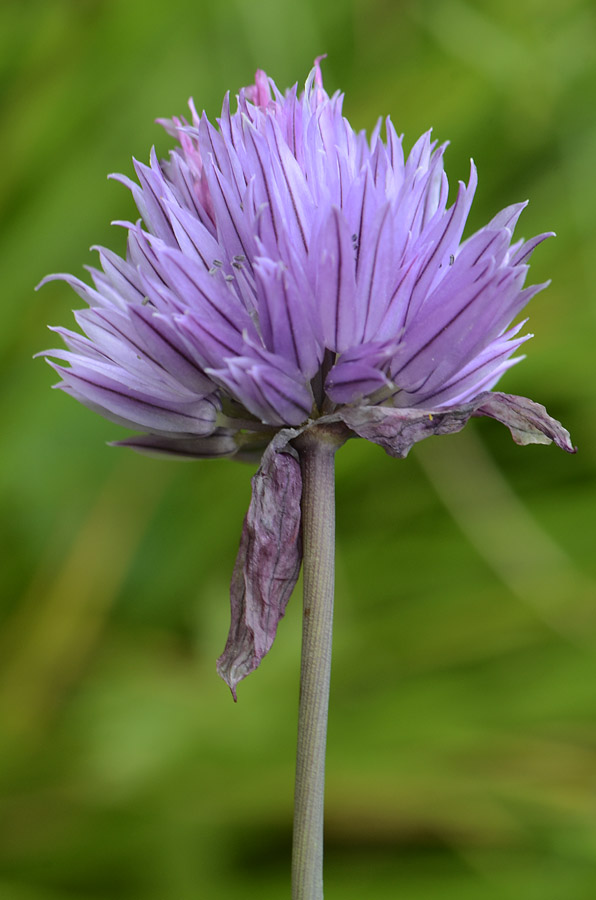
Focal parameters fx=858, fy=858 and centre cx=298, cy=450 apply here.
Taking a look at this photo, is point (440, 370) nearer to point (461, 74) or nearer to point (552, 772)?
point (552, 772)

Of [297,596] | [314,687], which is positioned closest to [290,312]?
[314,687]

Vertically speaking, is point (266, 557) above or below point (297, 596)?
above

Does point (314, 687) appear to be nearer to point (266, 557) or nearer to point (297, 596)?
point (266, 557)

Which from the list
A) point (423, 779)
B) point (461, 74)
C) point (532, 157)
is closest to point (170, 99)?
point (461, 74)

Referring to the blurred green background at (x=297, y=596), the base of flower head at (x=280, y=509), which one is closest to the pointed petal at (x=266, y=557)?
the base of flower head at (x=280, y=509)

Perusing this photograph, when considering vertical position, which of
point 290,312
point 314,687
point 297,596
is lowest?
point 297,596

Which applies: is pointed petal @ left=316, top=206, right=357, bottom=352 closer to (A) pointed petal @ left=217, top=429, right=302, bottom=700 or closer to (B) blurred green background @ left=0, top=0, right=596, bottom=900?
(A) pointed petal @ left=217, top=429, right=302, bottom=700

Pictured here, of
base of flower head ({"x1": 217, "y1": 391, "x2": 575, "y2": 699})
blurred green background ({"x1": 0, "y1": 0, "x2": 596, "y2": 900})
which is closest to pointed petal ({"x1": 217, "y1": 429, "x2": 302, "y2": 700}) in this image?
base of flower head ({"x1": 217, "y1": 391, "x2": 575, "y2": 699})
